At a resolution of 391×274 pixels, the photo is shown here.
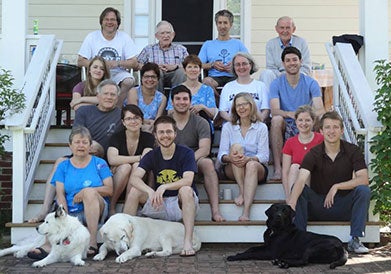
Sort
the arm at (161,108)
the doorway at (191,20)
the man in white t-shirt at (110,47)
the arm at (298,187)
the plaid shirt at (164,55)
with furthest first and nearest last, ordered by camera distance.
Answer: the doorway at (191,20) < the plaid shirt at (164,55) < the man in white t-shirt at (110,47) < the arm at (161,108) < the arm at (298,187)

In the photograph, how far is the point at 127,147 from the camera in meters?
6.25

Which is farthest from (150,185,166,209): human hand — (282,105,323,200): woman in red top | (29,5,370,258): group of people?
(282,105,323,200): woman in red top

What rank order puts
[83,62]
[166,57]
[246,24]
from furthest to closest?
1. [246,24]
2. [166,57]
3. [83,62]

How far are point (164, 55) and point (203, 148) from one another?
178 cm

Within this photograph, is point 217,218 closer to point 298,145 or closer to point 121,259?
point 298,145

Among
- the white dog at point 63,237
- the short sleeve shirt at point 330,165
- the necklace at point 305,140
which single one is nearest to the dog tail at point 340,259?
the short sleeve shirt at point 330,165

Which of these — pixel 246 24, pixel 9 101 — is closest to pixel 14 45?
pixel 9 101

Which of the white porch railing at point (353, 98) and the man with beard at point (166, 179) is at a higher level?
the white porch railing at point (353, 98)

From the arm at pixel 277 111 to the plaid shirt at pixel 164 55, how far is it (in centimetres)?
137

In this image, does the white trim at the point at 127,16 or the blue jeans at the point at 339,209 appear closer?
the blue jeans at the point at 339,209

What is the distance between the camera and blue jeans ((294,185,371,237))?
19.1 feet

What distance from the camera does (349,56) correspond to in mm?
7020

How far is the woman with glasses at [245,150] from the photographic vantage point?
6.18 metres

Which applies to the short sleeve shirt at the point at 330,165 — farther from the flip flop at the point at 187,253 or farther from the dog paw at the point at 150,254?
the dog paw at the point at 150,254
